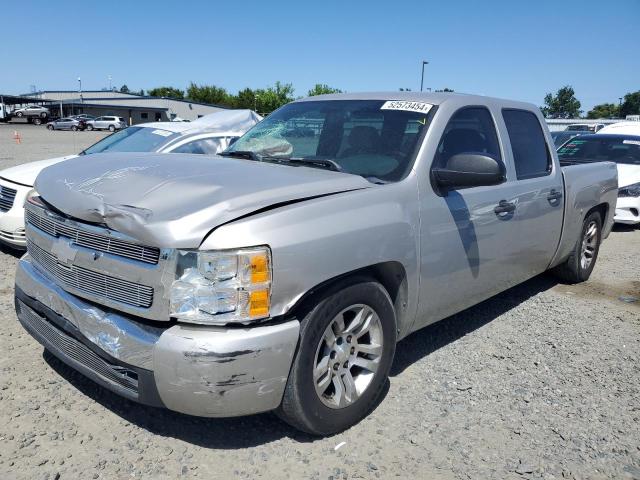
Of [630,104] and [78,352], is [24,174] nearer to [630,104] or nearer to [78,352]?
[78,352]

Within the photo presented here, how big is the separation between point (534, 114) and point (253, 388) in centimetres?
368

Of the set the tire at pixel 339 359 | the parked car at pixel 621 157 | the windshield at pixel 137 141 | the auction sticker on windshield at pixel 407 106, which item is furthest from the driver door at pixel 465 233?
the parked car at pixel 621 157

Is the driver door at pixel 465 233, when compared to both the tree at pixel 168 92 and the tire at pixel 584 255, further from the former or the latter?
the tree at pixel 168 92

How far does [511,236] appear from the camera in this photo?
406 cm

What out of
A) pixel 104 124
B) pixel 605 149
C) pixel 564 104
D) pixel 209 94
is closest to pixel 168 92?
pixel 209 94

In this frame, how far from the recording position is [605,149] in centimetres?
1030

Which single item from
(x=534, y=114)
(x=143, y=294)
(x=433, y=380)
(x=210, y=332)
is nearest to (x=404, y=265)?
(x=433, y=380)

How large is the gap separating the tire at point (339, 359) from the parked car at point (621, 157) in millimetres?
7236

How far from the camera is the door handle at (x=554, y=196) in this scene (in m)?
4.57

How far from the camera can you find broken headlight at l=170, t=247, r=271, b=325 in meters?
2.41

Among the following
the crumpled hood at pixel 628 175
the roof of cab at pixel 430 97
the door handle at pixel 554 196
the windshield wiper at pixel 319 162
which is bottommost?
the crumpled hood at pixel 628 175

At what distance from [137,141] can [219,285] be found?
211 inches

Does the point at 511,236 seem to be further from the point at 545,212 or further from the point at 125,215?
the point at 125,215

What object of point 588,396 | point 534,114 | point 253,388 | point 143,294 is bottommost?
point 588,396
